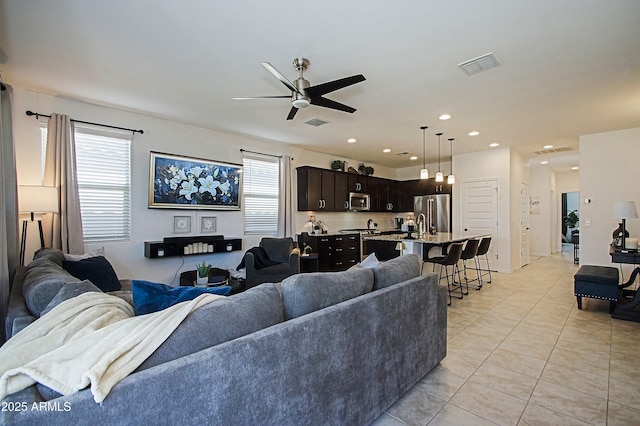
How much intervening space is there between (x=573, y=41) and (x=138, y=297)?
364cm

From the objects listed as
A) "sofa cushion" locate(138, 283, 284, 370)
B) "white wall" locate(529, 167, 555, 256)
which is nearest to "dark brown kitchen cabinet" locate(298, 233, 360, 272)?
"sofa cushion" locate(138, 283, 284, 370)

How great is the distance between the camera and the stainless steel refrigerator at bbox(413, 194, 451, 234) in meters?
7.51

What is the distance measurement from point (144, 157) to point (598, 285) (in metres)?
6.28

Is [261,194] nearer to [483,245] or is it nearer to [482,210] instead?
[483,245]

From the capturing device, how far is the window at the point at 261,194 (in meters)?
5.71

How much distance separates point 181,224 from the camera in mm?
4809

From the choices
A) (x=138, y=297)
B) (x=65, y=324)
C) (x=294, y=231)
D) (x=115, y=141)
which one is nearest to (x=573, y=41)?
(x=138, y=297)

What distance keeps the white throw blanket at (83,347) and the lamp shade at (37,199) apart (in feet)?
8.72

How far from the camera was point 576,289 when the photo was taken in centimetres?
394

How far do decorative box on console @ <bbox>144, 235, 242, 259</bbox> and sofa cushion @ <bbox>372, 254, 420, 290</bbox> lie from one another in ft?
11.0

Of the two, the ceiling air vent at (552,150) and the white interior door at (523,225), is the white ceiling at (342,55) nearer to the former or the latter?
the ceiling air vent at (552,150)

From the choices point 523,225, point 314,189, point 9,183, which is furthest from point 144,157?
point 523,225

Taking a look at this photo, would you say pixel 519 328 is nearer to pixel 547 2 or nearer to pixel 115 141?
pixel 547 2

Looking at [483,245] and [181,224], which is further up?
[181,224]
